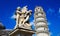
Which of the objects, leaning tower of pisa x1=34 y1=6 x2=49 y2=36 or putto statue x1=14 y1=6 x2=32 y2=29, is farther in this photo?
leaning tower of pisa x1=34 y1=6 x2=49 y2=36

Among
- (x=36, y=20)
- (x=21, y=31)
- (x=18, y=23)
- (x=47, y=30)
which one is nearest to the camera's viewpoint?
(x=21, y=31)

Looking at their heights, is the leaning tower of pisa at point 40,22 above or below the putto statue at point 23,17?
above

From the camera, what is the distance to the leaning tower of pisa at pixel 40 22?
31.4 meters

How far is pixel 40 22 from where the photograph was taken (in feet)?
109

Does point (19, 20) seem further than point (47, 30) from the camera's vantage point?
No

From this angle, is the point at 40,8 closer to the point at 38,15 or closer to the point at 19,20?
the point at 38,15

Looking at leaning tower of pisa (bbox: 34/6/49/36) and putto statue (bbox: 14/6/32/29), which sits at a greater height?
leaning tower of pisa (bbox: 34/6/49/36)

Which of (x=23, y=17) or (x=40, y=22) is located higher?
(x=40, y=22)

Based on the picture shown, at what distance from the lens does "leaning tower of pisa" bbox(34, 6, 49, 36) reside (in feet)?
103

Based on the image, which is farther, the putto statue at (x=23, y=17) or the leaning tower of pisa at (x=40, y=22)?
the leaning tower of pisa at (x=40, y=22)

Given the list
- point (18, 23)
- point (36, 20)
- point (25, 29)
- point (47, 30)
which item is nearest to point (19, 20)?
point (18, 23)

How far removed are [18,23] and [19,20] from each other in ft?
0.68

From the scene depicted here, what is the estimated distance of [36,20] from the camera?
3416 cm

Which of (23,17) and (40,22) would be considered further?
(40,22)
